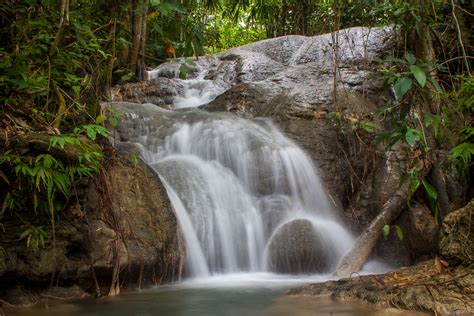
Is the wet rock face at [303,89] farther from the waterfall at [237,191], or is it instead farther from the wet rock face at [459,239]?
the wet rock face at [459,239]

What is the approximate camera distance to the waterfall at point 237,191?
5.09m

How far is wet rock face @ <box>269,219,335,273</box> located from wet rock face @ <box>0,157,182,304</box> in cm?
112

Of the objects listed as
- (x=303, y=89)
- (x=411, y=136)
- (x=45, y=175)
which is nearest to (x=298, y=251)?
(x=411, y=136)

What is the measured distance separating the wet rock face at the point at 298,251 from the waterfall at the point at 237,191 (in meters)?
0.01

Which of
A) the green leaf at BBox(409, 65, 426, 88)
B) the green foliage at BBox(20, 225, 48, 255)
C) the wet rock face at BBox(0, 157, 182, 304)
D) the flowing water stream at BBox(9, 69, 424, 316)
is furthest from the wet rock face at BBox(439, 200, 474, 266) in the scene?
the green foliage at BBox(20, 225, 48, 255)

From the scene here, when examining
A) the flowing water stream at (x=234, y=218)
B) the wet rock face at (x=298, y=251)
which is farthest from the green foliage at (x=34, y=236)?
the wet rock face at (x=298, y=251)

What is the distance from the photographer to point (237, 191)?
19.2 feet

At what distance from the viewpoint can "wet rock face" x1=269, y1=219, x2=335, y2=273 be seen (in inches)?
199

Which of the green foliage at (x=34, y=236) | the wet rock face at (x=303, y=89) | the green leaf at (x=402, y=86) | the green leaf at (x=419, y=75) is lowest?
the green foliage at (x=34, y=236)

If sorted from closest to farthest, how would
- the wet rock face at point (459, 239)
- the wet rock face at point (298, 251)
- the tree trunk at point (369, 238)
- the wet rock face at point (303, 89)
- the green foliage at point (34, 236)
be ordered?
the wet rock face at point (459, 239) < the green foliage at point (34, 236) < the tree trunk at point (369, 238) < the wet rock face at point (298, 251) < the wet rock face at point (303, 89)

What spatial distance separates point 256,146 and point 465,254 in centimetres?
337

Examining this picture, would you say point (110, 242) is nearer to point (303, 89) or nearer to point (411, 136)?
point (411, 136)

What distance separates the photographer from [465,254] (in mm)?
3301

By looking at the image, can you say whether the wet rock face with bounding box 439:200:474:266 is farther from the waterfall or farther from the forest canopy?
the waterfall
